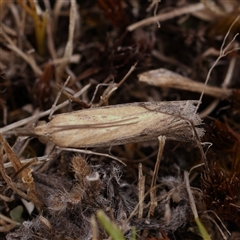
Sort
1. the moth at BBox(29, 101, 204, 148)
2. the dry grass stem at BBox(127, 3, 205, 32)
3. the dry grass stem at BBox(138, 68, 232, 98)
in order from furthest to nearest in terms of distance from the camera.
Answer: the dry grass stem at BBox(127, 3, 205, 32)
the dry grass stem at BBox(138, 68, 232, 98)
the moth at BBox(29, 101, 204, 148)

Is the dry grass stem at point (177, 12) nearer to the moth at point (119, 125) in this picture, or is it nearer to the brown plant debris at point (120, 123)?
the brown plant debris at point (120, 123)

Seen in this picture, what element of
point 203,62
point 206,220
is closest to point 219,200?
point 206,220

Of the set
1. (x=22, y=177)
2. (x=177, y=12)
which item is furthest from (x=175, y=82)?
(x=22, y=177)

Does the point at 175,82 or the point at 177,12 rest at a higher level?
the point at 177,12

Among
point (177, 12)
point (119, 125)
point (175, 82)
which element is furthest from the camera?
point (177, 12)

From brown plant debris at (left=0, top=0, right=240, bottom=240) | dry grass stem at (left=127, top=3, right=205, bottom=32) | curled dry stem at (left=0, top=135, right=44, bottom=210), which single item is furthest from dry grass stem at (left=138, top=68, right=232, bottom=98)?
curled dry stem at (left=0, top=135, right=44, bottom=210)

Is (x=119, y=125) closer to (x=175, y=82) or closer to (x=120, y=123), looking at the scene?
(x=120, y=123)

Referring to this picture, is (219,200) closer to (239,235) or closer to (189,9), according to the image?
(239,235)

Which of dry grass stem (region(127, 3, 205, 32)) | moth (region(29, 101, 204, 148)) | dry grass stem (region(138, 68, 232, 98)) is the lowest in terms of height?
dry grass stem (region(138, 68, 232, 98))

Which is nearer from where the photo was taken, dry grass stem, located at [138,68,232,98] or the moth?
the moth

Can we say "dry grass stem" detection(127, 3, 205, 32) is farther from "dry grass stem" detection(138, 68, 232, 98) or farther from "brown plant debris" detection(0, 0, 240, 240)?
"dry grass stem" detection(138, 68, 232, 98)
